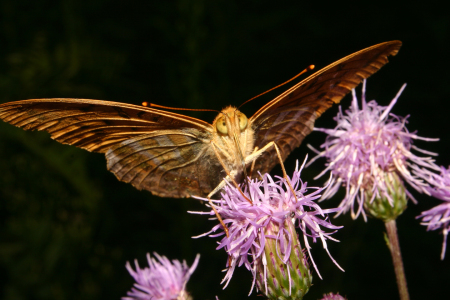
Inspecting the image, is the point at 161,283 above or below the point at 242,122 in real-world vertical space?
below

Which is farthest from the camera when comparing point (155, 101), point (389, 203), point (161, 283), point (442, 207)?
point (155, 101)

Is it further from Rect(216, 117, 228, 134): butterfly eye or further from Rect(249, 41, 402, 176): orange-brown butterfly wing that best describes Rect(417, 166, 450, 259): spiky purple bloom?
Rect(216, 117, 228, 134): butterfly eye

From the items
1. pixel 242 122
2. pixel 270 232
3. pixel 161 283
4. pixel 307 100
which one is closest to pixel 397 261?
pixel 270 232

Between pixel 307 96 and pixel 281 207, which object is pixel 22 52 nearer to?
pixel 307 96

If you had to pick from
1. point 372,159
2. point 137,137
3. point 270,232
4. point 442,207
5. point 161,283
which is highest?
point 137,137

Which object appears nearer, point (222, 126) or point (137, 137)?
point (222, 126)

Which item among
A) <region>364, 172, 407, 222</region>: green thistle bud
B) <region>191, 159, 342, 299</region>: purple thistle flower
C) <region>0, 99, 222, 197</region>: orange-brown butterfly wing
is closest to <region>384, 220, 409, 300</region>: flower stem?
<region>364, 172, 407, 222</region>: green thistle bud

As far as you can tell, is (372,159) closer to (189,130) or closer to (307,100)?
(307,100)
